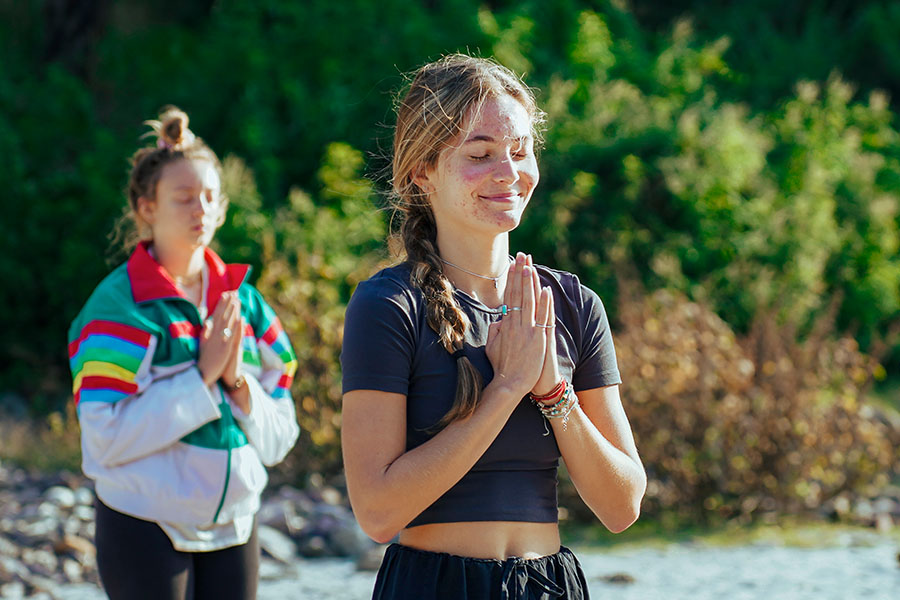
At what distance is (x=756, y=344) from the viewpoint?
7633mm

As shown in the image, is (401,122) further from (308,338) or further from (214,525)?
(308,338)

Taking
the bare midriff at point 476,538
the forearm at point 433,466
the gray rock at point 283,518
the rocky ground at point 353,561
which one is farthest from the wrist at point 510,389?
the gray rock at point 283,518

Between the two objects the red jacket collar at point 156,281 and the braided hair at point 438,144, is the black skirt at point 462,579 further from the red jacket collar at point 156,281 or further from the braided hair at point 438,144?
the red jacket collar at point 156,281

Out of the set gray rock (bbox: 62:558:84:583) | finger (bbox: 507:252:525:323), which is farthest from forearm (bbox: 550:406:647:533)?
gray rock (bbox: 62:558:84:583)

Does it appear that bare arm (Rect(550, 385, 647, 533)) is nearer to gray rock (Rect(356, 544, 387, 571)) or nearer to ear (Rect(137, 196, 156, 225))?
ear (Rect(137, 196, 156, 225))

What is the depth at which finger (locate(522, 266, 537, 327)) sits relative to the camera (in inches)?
82.9

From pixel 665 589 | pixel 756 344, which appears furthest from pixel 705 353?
pixel 665 589

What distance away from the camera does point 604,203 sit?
10.2 meters

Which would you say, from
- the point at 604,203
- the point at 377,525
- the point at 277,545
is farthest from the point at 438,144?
the point at 604,203

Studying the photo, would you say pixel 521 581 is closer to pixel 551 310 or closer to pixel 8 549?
pixel 551 310

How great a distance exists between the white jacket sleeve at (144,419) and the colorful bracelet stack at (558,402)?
1519 mm

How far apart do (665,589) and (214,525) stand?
338 centimetres

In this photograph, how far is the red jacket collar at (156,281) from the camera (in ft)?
11.4

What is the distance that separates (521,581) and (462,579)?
118 mm
